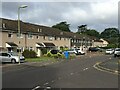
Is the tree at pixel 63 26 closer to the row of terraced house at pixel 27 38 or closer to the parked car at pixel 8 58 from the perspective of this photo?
the row of terraced house at pixel 27 38

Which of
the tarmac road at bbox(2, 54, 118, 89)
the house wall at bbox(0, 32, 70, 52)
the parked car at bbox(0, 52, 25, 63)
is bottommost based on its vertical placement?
the tarmac road at bbox(2, 54, 118, 89)

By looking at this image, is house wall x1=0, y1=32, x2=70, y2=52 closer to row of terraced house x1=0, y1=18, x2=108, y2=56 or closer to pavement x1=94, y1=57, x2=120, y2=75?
row of terraced house x1=0, y1=18, x2=108, y2=56

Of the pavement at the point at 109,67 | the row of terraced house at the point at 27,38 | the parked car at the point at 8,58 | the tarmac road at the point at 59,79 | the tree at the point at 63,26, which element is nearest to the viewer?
the tarmac road at the point at 59,79

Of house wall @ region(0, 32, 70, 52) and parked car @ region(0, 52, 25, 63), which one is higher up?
house wall @ region(0, 32, 70, 52)

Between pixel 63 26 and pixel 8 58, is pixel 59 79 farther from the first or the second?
pixel 63 26

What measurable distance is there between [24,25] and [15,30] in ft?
29.6

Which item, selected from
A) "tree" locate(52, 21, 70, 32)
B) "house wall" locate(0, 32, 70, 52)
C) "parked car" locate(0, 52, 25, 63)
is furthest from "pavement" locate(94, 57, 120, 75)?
"tree" locate(52, 21, 70, 32)

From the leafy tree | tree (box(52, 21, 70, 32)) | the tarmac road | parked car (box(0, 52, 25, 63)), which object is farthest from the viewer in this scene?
the leafy tree

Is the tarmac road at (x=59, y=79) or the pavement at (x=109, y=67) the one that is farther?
the pavement at (x=109, y=67)

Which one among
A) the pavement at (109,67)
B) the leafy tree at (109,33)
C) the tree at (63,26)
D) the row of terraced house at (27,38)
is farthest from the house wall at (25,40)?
the leafy tree at (109,33)

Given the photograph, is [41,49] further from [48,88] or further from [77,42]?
[48,88]

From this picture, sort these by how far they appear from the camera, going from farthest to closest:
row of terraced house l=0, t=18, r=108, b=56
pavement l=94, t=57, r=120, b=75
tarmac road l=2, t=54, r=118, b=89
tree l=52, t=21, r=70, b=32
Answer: tree l=52, t=21, r=70, b=32 → row of terraced house l=0, t=18, r=108, b=56 → pavement l=94, t=57, r=120, b=75 → tarmac road l=2, t=54, r=118, b=89

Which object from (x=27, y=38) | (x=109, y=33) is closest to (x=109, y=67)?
(x=27, y=38)

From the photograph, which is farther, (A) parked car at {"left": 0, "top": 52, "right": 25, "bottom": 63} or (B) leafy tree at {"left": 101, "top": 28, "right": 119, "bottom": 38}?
(B) leafy tree at {"left": 101, "top": 28, "right": 119, "bottom": 38}
